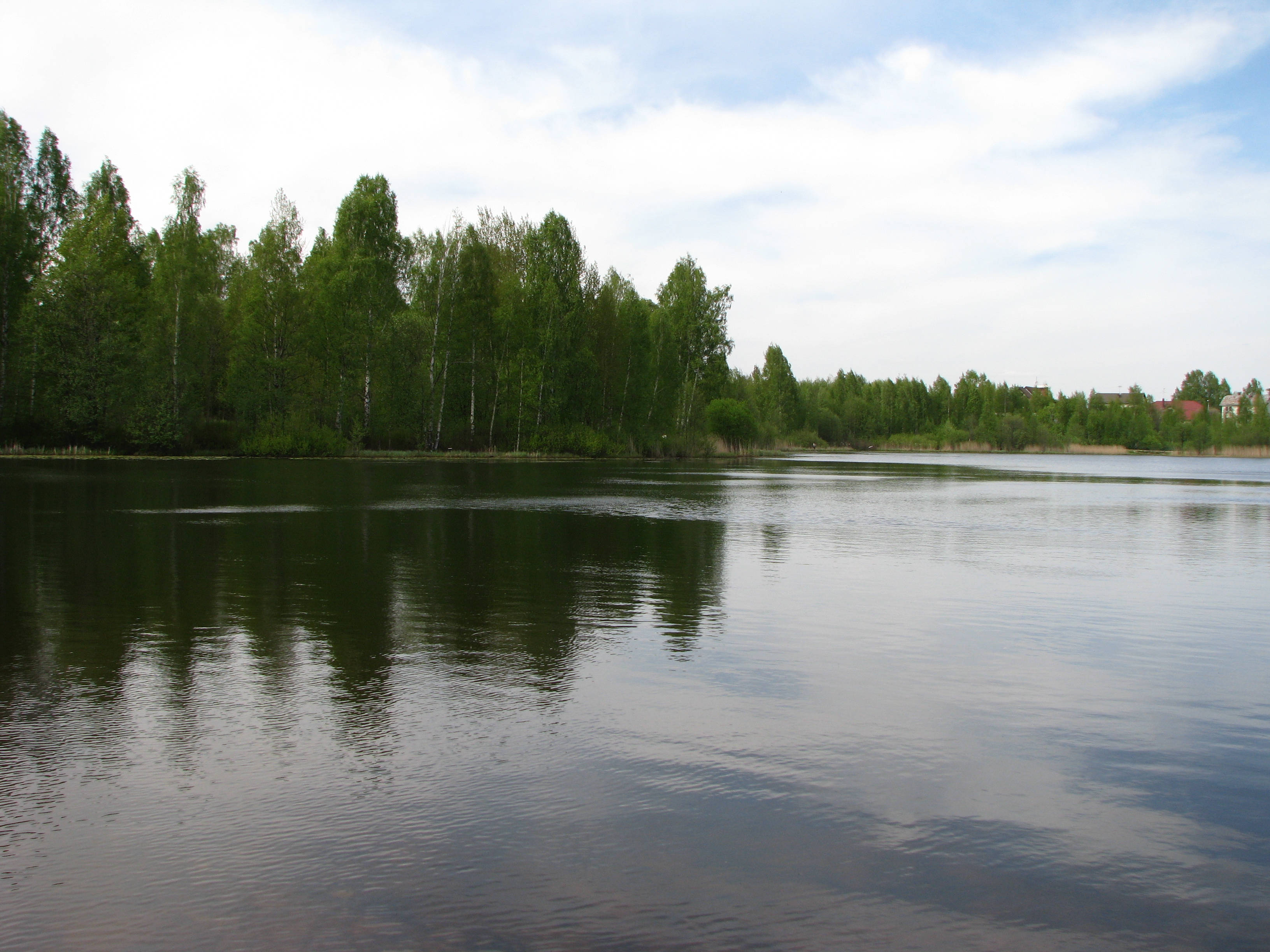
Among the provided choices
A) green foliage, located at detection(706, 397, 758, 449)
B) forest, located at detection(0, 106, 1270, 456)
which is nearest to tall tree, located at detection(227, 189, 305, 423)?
forest, located at detection(0, 106, 1270, 456)

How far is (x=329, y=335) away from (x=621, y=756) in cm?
5940

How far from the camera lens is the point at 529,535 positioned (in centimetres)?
1994

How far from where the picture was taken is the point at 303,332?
59.8m

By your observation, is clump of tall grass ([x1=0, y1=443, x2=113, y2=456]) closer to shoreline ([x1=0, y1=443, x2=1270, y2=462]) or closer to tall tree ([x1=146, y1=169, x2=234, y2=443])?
shoreline ([x1=0, y1=443, x2=1270, y2=462])

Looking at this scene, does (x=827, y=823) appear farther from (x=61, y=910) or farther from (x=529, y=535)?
(x=529, y=535)

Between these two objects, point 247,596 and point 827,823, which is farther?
point 247,596

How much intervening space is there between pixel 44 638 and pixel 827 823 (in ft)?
26.7

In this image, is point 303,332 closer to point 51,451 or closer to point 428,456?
point 428,456

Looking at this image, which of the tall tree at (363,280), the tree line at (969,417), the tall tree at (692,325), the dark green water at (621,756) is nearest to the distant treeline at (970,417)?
the tree line at (969,417)

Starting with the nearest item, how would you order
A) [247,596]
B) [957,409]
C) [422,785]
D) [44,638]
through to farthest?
[422,785] → [44,638] → [247,596] → [957,409]

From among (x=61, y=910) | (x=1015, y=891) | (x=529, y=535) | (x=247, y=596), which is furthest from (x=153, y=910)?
(x=529, y=535)

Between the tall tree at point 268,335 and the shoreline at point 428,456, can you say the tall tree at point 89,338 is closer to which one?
the shoreline at point 428,456

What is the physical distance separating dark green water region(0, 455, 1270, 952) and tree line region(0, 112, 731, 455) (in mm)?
43401

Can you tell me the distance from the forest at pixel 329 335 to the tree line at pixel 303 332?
14 centimetres
